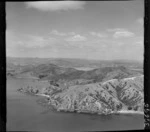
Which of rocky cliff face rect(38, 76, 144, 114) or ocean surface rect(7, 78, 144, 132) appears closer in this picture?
ocean surface rect(7, 78, 144, 132)

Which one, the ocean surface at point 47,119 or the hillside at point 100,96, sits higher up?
the hillside at point 100,96

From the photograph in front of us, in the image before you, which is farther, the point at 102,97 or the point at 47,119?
the point at 102,97

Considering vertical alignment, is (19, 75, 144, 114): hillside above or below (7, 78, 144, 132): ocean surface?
above

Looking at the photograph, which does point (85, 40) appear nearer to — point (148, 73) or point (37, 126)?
point (148, 73)

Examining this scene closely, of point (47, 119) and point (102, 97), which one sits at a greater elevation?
point (102, 97)

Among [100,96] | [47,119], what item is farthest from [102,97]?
[47,119]

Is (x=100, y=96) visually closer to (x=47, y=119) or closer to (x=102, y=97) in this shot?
(x=102, y=97)

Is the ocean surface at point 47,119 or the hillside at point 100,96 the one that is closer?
the ocean surface at point 47,119

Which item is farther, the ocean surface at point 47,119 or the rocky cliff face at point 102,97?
the rocky cliff face at point 102,97
